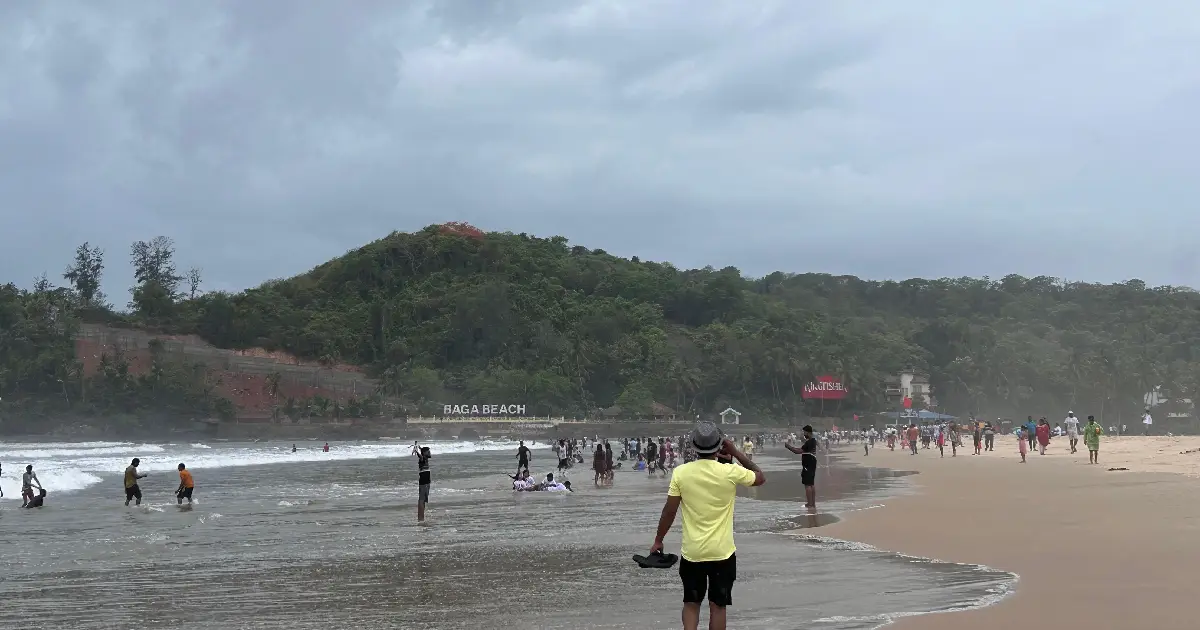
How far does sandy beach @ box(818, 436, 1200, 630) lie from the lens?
24.5 ft

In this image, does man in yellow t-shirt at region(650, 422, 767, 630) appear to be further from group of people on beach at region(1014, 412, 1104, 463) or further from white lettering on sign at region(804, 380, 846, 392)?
white lettering on sign at region(804, 380, 846, 392)

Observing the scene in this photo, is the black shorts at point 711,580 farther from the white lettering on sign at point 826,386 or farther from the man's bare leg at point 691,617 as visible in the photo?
the white lettering on sign at point 826,386

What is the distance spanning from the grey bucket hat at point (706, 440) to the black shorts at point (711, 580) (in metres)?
0.64

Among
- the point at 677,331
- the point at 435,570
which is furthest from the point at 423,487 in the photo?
the point at 677,331

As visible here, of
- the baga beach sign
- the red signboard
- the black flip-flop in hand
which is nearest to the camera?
the black flip-flop in hand

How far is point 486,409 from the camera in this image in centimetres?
11644

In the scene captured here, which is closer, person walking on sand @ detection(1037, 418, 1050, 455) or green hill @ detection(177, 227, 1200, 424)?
person walking on sand @ detection(1037, 418, 1050, 455)

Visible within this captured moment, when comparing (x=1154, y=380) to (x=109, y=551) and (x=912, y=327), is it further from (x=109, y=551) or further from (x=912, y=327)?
(x=109, y=551)

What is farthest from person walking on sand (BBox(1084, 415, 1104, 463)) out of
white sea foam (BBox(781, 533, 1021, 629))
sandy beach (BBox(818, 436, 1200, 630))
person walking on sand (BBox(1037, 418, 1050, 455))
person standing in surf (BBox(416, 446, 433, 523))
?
white sea foam (BBox(781, 533, 1021, 629))

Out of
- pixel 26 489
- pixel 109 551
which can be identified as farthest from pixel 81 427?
pixel 109 551

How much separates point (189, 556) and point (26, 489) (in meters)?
11.4

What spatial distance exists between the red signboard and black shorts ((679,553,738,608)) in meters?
106

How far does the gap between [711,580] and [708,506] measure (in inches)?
17.1

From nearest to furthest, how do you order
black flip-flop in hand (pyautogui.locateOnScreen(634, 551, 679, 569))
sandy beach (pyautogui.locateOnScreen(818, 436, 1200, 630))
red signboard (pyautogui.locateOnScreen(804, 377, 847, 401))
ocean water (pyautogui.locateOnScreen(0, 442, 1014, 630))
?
black flip-flop in hand (pyautogui.locateOnScreen(634, 551, 679, 569)) → sandy beach (pyautogui.locateOnScreen(818, 436, 1200, 630)) → ocean water (pyautogui.locateOnScreen(0, 442, 1014, 630)) → red signboard (pyautogui.locateOnScreen(804, 377, 847, 401))
